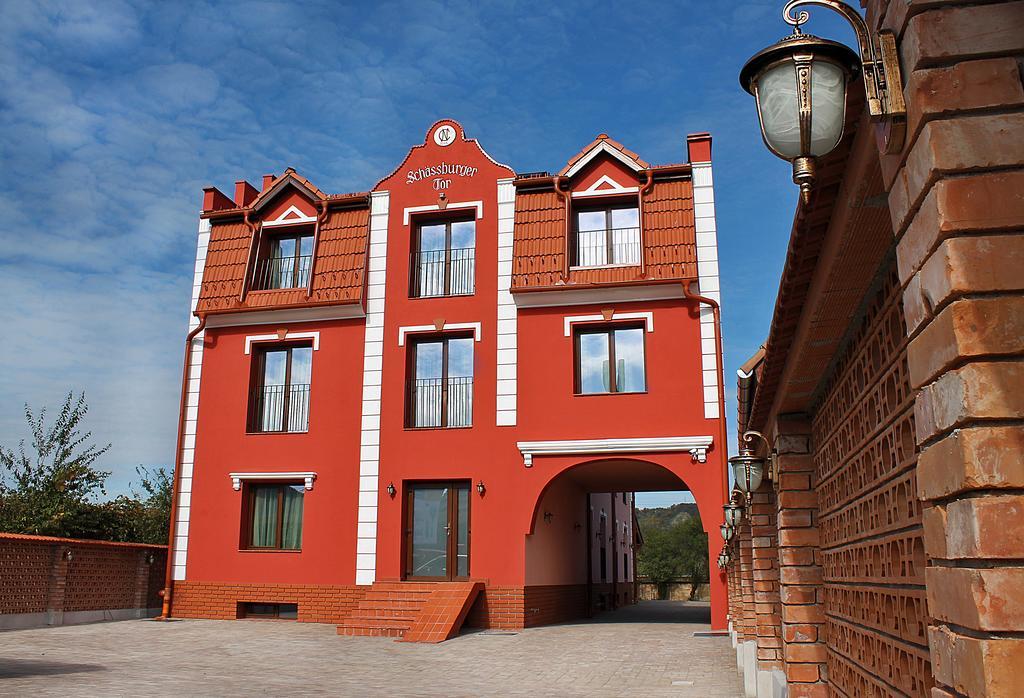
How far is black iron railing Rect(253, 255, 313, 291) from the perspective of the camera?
60.5 feet

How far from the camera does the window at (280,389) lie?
1772 cm

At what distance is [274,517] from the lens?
17.4 metres

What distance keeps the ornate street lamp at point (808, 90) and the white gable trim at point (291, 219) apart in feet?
55.1

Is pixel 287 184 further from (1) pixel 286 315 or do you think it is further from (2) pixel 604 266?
(2) pixel 604 266

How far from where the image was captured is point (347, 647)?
12.9 metres

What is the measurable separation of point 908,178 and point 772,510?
6169 millimetres

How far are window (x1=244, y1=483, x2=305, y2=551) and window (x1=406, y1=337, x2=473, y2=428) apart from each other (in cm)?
297

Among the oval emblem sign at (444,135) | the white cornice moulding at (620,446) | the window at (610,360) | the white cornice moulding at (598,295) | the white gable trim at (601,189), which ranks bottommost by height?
the white cornice moulding at (620,446)

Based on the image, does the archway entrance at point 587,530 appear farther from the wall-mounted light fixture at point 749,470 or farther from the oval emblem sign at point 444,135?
the wall-mounted light fixture at point 749,470

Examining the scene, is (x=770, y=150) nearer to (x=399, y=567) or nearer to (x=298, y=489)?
(x=399, y=567)

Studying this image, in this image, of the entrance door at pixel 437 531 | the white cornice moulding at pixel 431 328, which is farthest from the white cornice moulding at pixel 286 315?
the entrance door at pixel 437 531

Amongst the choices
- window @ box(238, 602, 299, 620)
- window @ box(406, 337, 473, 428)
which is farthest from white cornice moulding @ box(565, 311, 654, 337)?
window @ box(238, 602, 299, 620)

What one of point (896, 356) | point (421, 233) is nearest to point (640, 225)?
point (421, 233)

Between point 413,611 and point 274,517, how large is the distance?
13.8 ft
